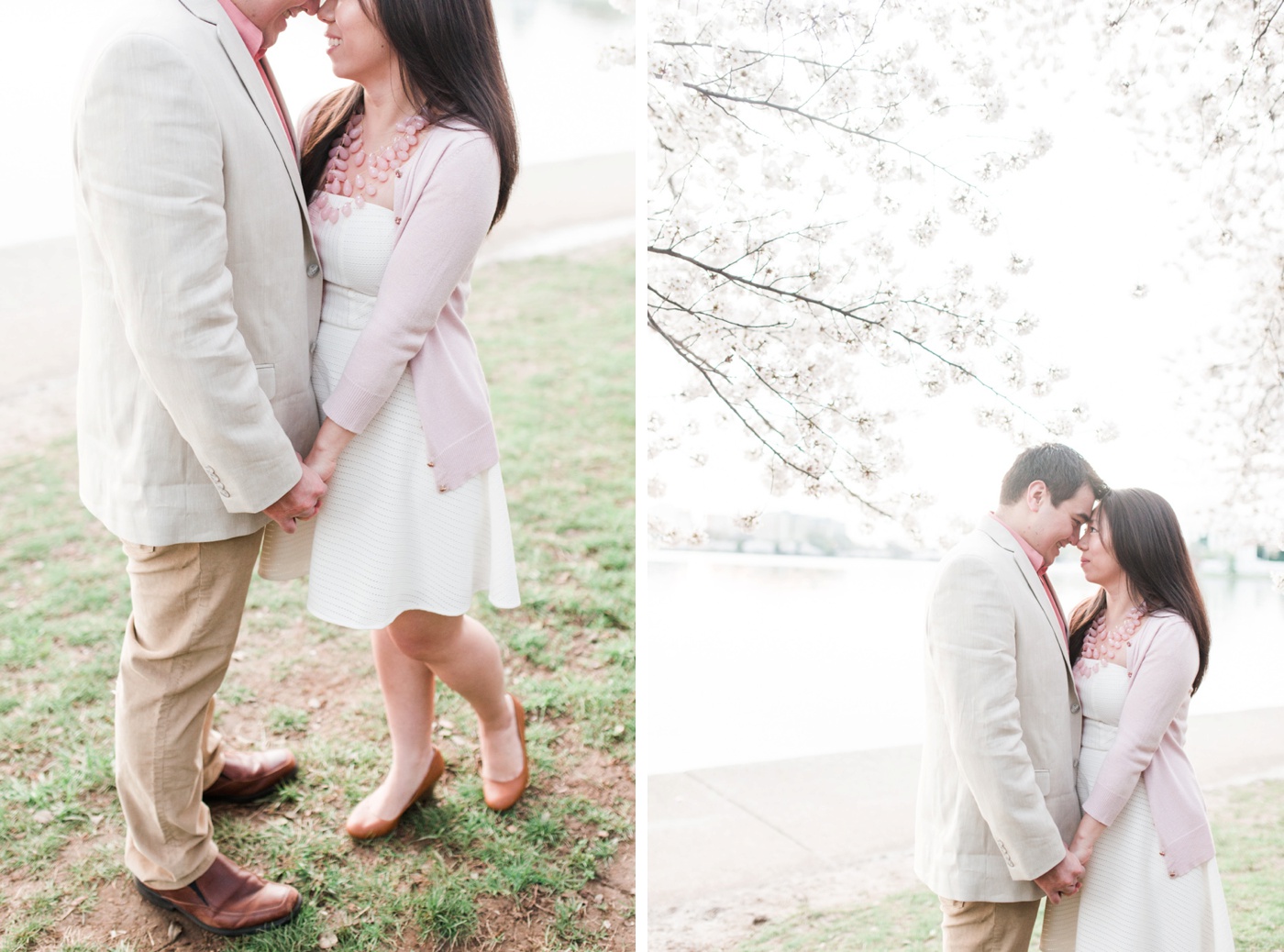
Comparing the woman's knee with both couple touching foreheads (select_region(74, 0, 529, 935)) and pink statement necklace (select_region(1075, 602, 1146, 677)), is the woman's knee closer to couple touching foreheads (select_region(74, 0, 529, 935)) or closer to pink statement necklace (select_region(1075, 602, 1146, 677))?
couple touching foreheads (select_region(74, 0, 529, 935))

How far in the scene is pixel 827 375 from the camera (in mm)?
2262

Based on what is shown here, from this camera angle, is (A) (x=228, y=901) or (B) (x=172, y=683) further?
(A) (x=228, y=901)

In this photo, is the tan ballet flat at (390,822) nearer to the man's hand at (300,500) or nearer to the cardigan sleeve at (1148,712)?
the man's hand at (300,500)

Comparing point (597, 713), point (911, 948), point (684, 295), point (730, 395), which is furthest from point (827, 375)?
point (911, 948)

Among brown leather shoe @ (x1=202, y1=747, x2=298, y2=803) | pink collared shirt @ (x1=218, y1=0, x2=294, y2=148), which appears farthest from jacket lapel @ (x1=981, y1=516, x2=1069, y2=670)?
brown leather shoe @ (x1=202, y1=747, x2=298, y2=803)

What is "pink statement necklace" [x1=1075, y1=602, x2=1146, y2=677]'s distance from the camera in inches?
72.9

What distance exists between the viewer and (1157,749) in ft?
5.94

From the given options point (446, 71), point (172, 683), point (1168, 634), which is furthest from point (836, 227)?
point (172, 683)

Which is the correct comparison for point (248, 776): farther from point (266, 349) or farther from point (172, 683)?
point (266, 349)

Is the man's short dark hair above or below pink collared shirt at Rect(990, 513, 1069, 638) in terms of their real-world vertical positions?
above

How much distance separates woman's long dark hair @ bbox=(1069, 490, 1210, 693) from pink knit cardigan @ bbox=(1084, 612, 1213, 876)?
0.04 m

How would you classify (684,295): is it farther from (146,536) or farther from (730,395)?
(146,536)

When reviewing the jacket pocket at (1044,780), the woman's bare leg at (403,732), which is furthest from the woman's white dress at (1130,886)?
the woman's bare leg at (403,732)

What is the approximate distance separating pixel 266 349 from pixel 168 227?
0.26 m
